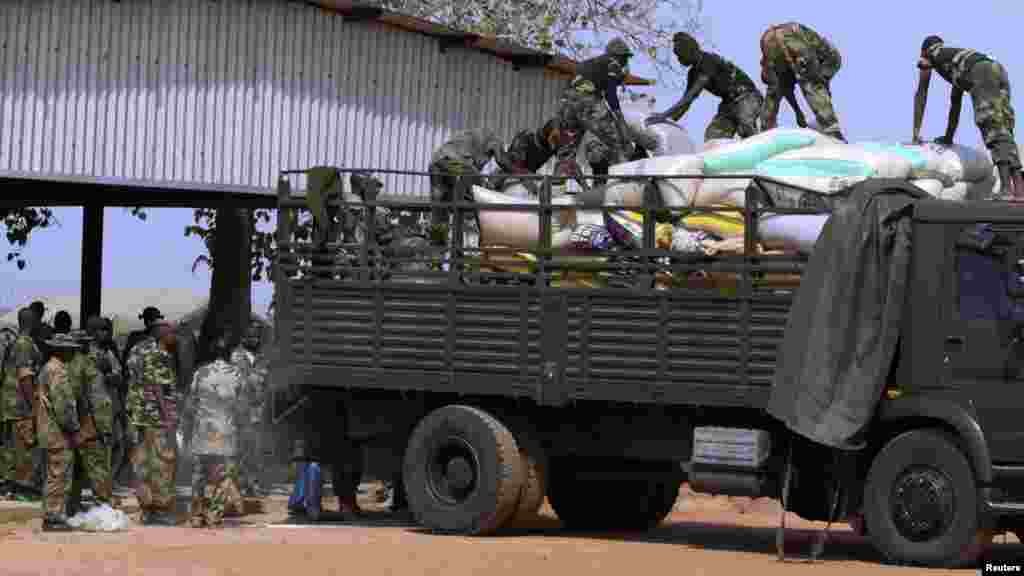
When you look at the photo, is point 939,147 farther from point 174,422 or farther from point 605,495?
point 174,422

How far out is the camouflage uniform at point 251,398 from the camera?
1577cm

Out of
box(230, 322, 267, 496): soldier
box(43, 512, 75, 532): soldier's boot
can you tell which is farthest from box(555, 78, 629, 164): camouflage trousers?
box(43, 512, 75, 532): soldier's boot

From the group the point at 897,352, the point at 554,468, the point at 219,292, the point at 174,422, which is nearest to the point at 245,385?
the point at 174,422

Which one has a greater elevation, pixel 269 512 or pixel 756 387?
pixel 756 387

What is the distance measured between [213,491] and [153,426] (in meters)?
0.65

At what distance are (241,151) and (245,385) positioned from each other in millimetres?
4322

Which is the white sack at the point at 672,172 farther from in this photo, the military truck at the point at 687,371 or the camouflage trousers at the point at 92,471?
the camouflage trousers at the point at 92,471

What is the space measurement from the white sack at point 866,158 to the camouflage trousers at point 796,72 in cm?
103

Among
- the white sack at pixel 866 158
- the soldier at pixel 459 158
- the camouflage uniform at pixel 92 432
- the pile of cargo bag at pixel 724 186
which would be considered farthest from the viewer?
the soldier at pixel 459 158

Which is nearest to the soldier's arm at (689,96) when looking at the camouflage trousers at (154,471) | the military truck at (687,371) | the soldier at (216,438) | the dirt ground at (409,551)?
the military truck at (687,371)

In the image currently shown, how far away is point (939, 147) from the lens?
14.2 meters

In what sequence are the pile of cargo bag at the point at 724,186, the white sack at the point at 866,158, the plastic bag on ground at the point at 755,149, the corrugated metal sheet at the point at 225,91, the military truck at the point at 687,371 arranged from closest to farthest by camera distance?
the military truck at the point at 687,371 → the pile of cargo bag at the point at 724,186 → the white sack at the point at 866,158 → the plastic bag on ground at the point at 755,149 → the corrugated metal sheet at the point at 225,91

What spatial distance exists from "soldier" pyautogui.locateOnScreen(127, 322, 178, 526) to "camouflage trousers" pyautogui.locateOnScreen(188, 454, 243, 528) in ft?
0.65

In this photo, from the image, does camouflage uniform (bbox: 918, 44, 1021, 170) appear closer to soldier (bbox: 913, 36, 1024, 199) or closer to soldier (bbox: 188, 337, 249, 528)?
soldier (bbox: 913, 36, 1024, 199)
